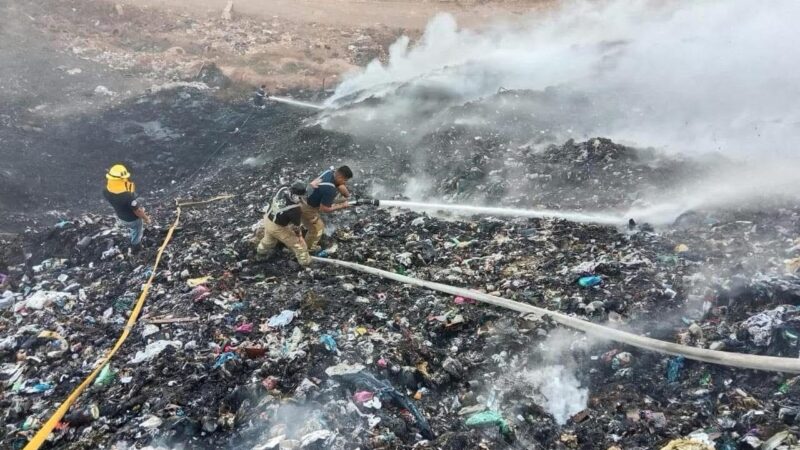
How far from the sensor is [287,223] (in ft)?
22.7

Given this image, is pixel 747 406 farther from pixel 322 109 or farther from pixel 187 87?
pixel 187 87

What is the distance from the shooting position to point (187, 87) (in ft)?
51.1

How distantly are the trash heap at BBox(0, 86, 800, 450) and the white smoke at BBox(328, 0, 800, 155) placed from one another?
356 centimetres

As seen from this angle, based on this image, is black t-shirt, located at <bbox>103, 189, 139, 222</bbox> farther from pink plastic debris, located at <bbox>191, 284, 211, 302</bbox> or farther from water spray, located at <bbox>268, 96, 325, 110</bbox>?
water spray, located at <bbox>268, 96, 325, 110</bbox>

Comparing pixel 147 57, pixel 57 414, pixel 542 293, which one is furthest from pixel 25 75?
pixel 542 293

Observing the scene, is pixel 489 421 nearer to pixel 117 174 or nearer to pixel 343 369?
pixel 343 369

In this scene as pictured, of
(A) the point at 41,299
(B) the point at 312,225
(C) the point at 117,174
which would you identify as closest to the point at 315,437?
(B) the point at 312,225

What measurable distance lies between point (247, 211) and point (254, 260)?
2318 millimetres

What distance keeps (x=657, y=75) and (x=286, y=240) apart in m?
9.80

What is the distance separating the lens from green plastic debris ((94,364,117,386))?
5078 millimetres

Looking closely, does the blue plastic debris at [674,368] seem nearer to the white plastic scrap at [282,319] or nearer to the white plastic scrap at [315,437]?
the white plastic scrap at [315,437]

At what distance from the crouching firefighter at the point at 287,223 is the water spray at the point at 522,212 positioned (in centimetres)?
97

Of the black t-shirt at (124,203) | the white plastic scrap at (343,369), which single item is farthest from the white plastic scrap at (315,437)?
the black t-shirt at (124,203)

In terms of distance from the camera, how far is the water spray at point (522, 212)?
763 cm
